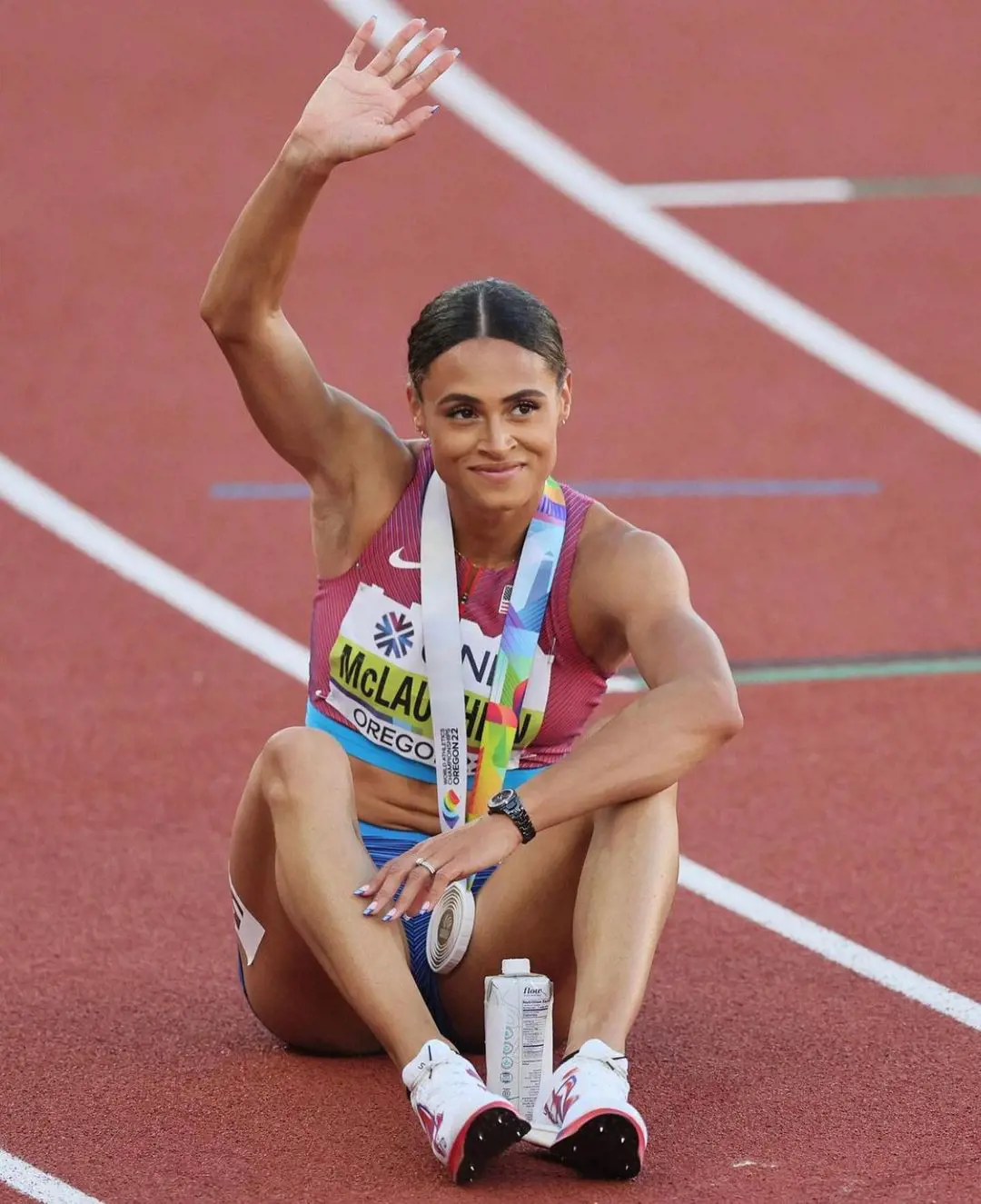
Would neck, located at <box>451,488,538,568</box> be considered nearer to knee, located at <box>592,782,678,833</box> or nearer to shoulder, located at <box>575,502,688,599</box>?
shoulder, located at <box>575,502,688,599</box>

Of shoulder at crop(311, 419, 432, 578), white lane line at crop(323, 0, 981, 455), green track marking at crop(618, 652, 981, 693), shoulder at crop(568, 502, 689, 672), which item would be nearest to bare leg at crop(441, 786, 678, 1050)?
shoulder at crop(568, 502, 689, 672)

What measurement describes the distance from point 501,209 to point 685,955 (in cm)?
622

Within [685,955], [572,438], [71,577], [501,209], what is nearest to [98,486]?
[71,577]

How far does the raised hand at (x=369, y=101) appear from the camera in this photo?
146 inches

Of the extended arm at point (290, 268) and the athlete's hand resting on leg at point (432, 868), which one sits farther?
the extended arm at point (290, 268)

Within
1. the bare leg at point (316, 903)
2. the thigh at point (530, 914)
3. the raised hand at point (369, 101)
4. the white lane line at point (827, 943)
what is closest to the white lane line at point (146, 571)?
the white lane line at point (827, 943)

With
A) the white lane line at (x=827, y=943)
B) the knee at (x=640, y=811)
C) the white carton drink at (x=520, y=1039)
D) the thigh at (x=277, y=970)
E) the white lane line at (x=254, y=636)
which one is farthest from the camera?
the white lane line at (x=254, y=636)

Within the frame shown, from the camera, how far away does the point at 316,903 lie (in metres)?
3.54

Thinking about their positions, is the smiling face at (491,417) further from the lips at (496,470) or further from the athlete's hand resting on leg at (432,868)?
the athlete's hand resting on leg at (432,868)

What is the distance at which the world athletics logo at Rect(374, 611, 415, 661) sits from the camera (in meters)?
3.93

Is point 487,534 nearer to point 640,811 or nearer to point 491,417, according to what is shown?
point 491,417

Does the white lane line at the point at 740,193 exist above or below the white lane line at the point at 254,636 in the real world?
above

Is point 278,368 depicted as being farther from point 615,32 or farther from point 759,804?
point 615,32

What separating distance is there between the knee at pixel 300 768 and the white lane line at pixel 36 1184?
2.28 ft
